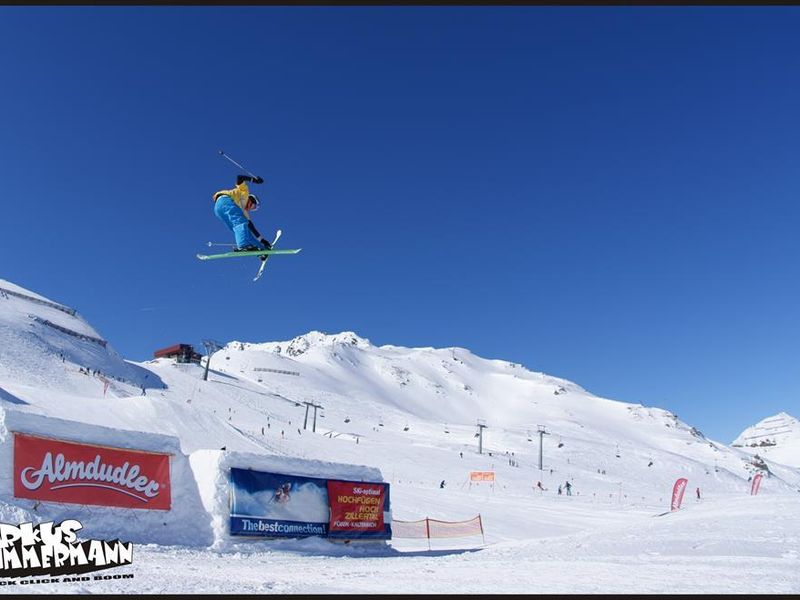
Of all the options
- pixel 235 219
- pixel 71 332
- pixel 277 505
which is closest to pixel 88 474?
pixel 277 505

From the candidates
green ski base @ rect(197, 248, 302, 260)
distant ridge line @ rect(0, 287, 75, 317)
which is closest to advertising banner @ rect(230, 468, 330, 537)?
green ski base @ rect(197, 248, 302, 260)

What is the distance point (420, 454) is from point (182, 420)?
25.1 meters

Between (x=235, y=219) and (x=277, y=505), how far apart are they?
24.4 feet

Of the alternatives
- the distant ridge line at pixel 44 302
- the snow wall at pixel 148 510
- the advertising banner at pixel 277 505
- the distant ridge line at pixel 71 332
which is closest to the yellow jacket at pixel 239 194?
the snow wall at pixel 148 510

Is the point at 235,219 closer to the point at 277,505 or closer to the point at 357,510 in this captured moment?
the point at 277,505

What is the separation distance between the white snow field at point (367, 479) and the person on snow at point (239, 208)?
217 inches

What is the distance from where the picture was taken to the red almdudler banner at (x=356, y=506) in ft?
55.2

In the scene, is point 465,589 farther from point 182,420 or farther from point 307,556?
point 182,420

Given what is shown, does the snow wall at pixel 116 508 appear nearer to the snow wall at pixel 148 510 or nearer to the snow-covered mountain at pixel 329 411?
the snow wall at pixel 148 510

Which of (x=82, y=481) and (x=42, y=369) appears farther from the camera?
(x=42, y=369)

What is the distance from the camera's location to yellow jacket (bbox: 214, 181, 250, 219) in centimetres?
1477

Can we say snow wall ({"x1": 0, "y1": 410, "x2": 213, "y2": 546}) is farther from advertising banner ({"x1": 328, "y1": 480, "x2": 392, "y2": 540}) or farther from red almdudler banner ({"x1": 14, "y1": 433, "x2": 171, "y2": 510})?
advertising banner ({"x1": 328, "y1": 480, "x2": 392, "y2": 540})

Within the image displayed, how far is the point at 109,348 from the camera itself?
84062 mm

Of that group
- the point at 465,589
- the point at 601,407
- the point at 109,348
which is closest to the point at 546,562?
the point at 465,589
